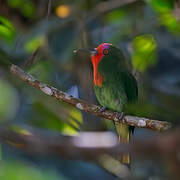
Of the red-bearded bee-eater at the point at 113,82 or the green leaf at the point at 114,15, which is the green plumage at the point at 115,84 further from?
the green leaf at the point at 114,15

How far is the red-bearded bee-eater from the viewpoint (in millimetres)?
2931

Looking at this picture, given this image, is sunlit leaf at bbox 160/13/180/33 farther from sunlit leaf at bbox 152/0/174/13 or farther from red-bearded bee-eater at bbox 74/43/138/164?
red-bearded bee-eater at bbox 74/43/138/164

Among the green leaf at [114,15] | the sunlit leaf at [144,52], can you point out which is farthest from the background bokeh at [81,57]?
the green leaf at [114,15]

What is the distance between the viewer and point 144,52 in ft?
11.5

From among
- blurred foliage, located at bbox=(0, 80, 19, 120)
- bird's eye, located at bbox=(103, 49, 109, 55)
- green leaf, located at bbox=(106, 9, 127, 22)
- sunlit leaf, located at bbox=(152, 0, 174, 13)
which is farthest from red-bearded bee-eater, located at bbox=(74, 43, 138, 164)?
green leaf, located at bbox=(106, 9, 127, 22)

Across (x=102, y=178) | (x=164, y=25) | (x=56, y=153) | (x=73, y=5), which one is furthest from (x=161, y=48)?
(x=56, y=153)

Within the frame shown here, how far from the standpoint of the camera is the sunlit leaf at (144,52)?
343cm

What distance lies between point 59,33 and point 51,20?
6.8 inches

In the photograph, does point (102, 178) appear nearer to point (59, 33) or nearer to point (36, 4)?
point (59, 33)

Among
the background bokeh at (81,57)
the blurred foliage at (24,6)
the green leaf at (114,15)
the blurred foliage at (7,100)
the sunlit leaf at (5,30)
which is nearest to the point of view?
the sunlit leaf at (5,30)

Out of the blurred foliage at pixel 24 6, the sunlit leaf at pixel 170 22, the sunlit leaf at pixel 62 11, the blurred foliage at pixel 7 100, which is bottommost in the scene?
the blurred foliage at pixel 7 100

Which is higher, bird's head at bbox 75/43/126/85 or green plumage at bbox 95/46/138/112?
bird's head at bbox 75/43/126/85

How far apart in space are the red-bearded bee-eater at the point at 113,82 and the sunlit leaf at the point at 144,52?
0.97 ft

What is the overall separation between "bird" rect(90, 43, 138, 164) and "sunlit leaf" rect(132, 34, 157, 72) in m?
0.30
